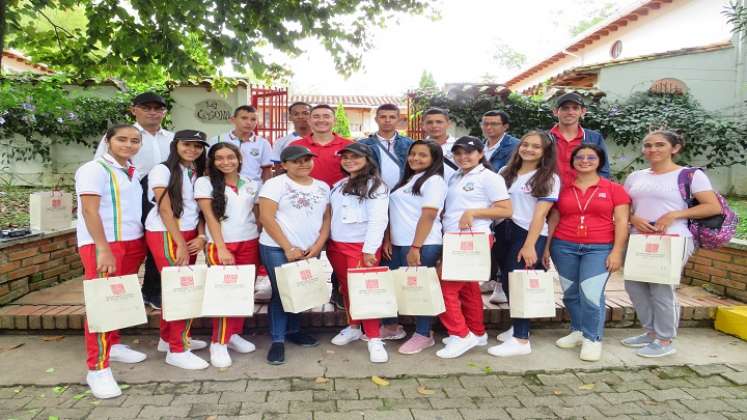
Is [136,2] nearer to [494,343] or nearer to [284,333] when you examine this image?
[284,333]

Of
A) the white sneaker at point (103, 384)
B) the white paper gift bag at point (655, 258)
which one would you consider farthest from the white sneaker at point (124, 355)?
the white paper gift bag at point (655, 258)

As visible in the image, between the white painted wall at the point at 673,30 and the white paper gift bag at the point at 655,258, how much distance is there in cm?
838

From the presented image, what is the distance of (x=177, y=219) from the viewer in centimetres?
337

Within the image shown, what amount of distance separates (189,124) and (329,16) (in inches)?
196

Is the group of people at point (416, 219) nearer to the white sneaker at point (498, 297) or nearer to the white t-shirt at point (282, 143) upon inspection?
the white sneaker at point (498, 297)

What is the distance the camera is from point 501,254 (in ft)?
12.9

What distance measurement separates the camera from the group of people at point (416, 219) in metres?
3.37

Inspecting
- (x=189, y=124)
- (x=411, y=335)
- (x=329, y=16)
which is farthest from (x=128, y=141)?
(x=189, y=124)

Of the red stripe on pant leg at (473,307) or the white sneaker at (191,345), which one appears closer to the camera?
the white sneaker at (191,345)

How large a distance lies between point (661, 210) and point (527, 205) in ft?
3.15

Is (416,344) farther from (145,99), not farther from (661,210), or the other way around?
(145,99)

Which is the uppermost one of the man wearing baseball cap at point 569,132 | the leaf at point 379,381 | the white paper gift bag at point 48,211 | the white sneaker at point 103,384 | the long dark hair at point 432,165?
the man wearing baseball cap at point 569,132

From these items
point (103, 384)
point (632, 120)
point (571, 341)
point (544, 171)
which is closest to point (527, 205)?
point (544, 171)

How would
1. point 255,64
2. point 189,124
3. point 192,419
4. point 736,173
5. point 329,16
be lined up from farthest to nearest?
1. point 189,124
2. point 736,173
3. point 329,16
4. point 255,64
5. point 192,419
